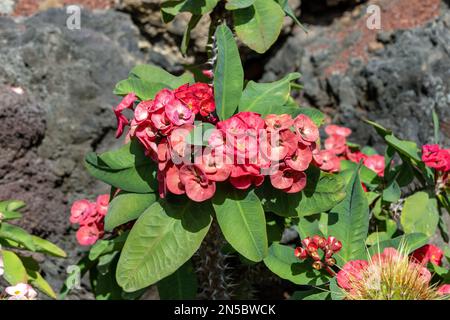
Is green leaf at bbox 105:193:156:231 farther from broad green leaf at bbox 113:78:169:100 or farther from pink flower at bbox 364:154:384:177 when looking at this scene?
pink flower at bbox 364:154:384:177

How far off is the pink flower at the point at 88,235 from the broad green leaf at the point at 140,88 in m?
0.67

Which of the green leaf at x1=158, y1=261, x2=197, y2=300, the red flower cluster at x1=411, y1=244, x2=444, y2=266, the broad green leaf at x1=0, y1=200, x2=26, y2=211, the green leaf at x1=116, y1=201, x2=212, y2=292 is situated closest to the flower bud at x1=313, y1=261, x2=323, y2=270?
the green leaf at x1=116, y1=201, x2=212, y2=292

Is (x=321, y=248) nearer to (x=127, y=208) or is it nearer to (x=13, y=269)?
(x=127, y=208)

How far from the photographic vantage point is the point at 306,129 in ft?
7.59

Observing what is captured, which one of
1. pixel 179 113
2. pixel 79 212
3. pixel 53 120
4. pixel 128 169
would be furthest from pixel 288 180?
pixel 53 120

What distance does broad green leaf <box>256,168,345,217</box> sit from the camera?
238 cm

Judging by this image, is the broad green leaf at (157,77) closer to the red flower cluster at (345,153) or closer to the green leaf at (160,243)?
the green leaf at (160,243)

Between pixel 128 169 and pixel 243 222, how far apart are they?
19.1 inches

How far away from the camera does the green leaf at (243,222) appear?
2250 mm

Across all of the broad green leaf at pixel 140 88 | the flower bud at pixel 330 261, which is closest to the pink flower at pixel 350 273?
the flower bud at pixel 330 261

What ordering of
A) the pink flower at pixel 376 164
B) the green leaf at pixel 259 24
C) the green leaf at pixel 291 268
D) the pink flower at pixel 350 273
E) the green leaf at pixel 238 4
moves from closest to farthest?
1. the pink flower at pixel 350 273
2. the green leaf at pixel 291 268
3. the green leaf at pixel 238 4
4. the green leaf at pixel 259 24
5. the pink flower at pixel 376 164

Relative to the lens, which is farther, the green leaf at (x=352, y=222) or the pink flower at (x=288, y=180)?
the green leaf at (x=352, y=222)

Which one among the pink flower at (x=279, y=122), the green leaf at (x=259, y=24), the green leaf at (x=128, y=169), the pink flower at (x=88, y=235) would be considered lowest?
the pink flower at (x=88, y=235)
